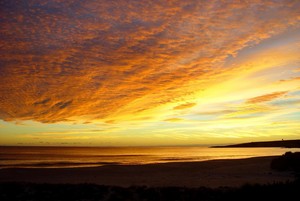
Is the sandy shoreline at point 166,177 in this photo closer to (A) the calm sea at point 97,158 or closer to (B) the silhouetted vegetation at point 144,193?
(B) the silhouetted vegetation at point 144,193

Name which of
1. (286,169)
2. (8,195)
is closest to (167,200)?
(8,195)

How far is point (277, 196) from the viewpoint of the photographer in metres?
13.2

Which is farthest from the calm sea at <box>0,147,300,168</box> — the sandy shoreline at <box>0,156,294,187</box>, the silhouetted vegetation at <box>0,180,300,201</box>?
the silhouetted vegetation at <box>0,180,300,201</box>

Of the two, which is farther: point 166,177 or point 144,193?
point 166,177

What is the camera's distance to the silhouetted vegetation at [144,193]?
44.8 feet

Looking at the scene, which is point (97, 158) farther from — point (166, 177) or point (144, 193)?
point (144, 193)

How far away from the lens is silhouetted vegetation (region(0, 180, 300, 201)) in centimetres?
1364

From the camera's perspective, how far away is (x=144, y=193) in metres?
15.6

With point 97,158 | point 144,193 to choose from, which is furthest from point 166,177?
point 97,158

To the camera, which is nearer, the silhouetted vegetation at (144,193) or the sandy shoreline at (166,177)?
the silhouetted vegetation at (144,193)

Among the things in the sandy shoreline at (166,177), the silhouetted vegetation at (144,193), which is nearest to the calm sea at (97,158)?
the sandy shoreline at (166,177)

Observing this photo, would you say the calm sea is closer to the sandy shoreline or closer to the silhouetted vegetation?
the sandy shoreline

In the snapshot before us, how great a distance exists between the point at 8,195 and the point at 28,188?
164 centimetres

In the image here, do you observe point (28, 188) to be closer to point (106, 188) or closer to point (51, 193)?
point (51, 193)
